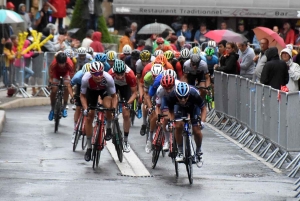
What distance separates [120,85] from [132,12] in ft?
51.4

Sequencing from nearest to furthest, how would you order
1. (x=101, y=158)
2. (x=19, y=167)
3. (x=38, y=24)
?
(x=19, y=167) → (x=101, y=158) → (x=38, y=24)

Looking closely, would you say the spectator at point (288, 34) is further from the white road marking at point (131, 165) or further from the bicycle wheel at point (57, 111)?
the white road marking at point (131, 165)

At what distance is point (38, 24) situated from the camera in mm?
32250

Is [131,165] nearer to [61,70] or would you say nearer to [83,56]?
[61,70]

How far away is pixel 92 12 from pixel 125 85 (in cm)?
1394

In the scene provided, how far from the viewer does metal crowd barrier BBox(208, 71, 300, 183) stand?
16.6m

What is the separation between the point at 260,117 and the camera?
19203 mm

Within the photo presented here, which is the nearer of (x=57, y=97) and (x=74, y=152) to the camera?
(x=74, y=152)

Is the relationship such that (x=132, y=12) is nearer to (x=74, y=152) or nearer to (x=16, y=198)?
(x=74, y=152)

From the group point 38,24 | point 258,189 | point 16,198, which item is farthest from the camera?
point 38,24

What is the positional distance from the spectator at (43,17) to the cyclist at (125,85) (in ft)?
45.4

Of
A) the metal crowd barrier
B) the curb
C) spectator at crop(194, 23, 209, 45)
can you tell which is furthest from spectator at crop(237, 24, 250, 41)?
the metal crowd barrier

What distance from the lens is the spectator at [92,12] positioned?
105ft

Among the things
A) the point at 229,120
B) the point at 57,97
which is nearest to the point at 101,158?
the point at 57,97
